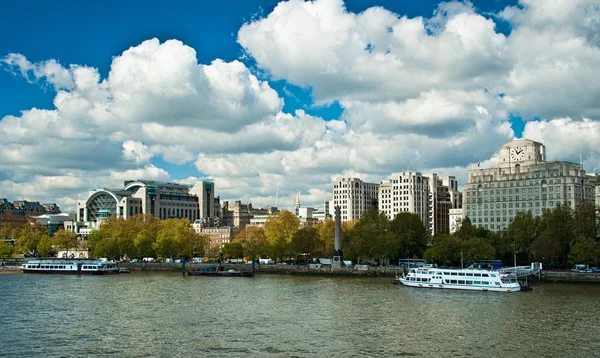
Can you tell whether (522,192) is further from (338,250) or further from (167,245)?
(167,245)

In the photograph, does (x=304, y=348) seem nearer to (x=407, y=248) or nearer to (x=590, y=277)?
(x=590, y=277)

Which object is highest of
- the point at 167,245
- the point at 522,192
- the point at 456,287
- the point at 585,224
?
the point at 522,192

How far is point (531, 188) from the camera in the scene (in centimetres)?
17012

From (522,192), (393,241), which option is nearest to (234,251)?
(393,241)

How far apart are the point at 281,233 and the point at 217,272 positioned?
109 ft

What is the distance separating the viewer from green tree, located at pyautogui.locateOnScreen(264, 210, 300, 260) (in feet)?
522

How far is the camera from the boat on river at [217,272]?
138m

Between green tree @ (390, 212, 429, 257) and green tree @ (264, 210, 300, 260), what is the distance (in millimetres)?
25533

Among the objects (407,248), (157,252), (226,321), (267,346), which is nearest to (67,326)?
(226,321)

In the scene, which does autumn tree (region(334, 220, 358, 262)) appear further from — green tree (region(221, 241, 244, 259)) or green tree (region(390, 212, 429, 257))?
green tree (region(221, 241, 244, 259))

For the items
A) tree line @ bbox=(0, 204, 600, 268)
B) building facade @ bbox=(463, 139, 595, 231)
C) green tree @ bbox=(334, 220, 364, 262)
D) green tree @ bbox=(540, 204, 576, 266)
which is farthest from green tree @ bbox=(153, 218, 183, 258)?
green tree @ bbox=(540, 204, 576, 266)

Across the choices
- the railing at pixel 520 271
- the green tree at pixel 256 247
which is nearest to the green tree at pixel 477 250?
the railing at pixel 520 271

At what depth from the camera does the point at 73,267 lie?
500ft

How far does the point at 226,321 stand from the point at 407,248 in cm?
8873
